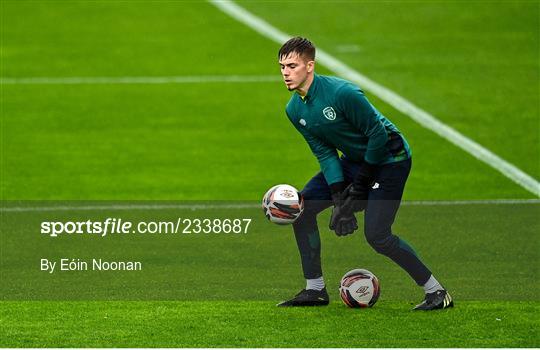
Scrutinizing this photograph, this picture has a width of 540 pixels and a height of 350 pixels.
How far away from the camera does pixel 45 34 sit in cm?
2962

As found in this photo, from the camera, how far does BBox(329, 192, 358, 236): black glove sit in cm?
1218

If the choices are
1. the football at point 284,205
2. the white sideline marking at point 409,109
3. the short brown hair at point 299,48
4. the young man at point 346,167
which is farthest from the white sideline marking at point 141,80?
the short brown hair at point 299,48

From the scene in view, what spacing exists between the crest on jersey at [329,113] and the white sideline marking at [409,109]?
23.2 feet

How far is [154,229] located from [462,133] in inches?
284

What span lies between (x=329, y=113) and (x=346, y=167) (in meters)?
0.68

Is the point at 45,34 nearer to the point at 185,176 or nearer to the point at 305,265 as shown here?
the point at 185,176

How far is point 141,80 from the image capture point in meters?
26.0

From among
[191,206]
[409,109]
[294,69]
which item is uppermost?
[294,69]

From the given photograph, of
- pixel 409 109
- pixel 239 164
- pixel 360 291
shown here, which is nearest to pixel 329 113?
pixel 360 291

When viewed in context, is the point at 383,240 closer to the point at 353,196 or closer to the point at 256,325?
the point at 353,196

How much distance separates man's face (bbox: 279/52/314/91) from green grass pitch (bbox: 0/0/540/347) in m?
1.91

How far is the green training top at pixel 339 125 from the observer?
12031 millimetres

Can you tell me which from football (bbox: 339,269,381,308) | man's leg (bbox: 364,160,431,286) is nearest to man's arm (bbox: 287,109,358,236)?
man's leg (bbox: 364,160,431,286)

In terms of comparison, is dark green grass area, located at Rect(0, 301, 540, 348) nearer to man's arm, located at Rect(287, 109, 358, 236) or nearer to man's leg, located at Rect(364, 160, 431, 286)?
man's leg, located at Rect(364, 160, 431, 286)
